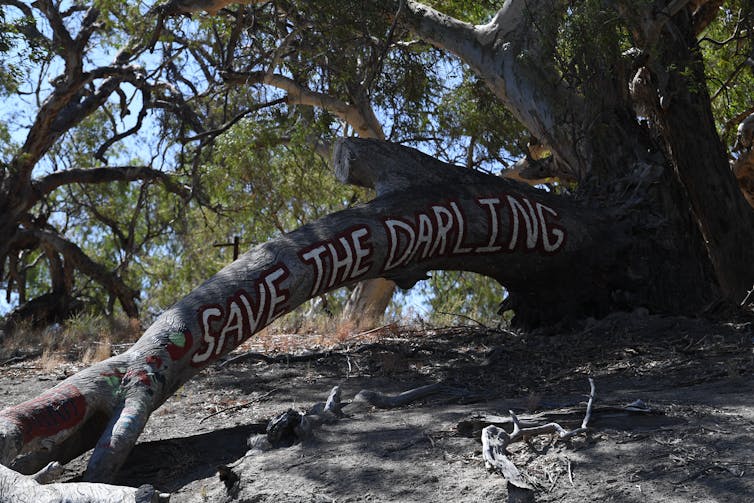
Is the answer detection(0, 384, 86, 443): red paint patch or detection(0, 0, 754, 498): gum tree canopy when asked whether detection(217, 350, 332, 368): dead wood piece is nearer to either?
detection(0, 0, 754, 498): gum tree canopy

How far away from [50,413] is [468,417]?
7.39 feet

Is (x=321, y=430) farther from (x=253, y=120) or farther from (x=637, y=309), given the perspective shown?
(x=253, y=120)

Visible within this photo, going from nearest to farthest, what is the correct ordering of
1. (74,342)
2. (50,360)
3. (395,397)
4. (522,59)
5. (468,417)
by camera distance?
(468,417) < (395,397) < (50,360) < (522,59) < (74,342)

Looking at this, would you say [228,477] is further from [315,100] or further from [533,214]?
[315,100]

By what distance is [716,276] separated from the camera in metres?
8.99

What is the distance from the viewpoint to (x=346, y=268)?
23.8 ft

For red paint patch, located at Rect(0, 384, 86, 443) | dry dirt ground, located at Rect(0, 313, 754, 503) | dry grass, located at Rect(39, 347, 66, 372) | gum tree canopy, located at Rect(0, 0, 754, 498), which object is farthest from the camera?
dry grass, located at Rect(39, 347, 66, 372)

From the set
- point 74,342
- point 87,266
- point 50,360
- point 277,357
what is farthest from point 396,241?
point 87,266

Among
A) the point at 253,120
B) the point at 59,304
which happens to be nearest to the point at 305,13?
the point at 253,120

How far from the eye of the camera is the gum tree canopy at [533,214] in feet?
19.4

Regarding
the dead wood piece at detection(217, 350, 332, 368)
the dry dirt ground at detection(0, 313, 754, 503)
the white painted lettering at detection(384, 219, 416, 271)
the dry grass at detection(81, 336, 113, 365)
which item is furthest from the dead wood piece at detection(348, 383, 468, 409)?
the dry grass at detection(81, 336, 113, 365)

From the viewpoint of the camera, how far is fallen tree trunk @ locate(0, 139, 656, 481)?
17.1ft

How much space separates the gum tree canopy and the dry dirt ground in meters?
0.43

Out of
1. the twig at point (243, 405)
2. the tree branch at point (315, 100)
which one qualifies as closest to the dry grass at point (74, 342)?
the twig at point (243, 405)
